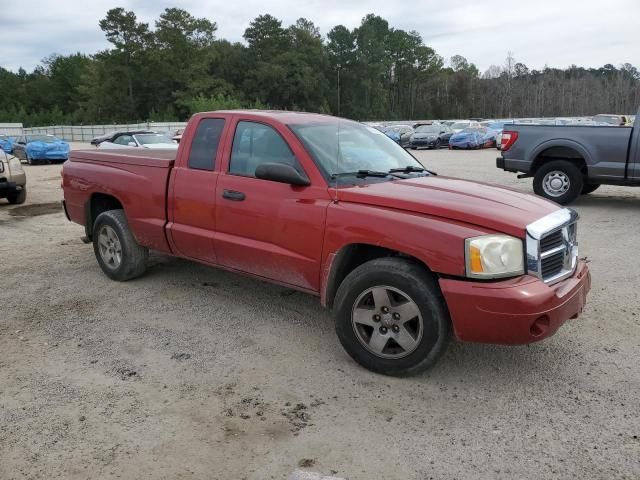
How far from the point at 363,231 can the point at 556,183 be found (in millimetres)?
7892

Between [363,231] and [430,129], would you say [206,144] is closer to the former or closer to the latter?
[363,231]

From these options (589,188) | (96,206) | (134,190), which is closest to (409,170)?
(134,190)

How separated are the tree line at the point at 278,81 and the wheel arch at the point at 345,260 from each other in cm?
6986

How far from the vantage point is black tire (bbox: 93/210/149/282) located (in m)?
5.94

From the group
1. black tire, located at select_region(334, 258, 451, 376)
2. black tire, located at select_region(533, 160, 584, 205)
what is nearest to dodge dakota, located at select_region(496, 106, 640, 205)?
black tire, located at select_region(533, 160, 584, 205)

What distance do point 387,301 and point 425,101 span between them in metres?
120

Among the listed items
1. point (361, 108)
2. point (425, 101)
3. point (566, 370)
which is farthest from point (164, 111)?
point (566, 370)

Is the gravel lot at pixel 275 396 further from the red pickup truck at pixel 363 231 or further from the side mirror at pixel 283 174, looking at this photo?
the side mirror at pixel 283 174

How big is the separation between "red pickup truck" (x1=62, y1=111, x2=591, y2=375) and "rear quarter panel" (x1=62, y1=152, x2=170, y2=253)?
0.02m

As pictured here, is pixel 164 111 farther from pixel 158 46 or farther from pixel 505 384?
pixel 505 384

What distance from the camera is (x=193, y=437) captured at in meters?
3.27

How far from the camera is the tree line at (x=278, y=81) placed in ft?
267

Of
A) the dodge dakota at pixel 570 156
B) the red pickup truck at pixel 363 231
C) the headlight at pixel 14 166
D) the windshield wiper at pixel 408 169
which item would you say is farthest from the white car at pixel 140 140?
the windshield wiper at pixel 408 169

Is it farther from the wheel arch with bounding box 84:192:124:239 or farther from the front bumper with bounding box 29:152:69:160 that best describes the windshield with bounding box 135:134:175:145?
the wheel arch with bounding box 84:192:124:239
